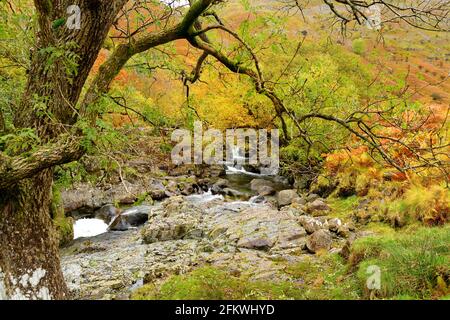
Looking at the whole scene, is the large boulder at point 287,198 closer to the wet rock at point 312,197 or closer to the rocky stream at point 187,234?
the rocky stream at point 187,234

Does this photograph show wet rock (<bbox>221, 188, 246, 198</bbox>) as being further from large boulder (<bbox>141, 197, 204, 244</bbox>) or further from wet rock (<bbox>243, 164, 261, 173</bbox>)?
wet rock (<bbox>243, 164, 261, 173</bbox>)

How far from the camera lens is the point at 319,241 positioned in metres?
9.59

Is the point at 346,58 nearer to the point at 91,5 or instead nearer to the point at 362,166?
the point at 362,166

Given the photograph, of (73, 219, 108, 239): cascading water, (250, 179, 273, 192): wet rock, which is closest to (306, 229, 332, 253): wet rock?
(73, 219, 108, 239): cascading water

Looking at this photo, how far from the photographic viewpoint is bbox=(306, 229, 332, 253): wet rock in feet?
31.0

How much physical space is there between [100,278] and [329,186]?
1038 centimetres

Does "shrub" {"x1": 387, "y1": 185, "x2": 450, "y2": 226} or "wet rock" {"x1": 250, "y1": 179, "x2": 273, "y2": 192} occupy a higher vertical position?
"shrub" {"x1": 387, "y1": 185, "x2": 450, "y2": 226}

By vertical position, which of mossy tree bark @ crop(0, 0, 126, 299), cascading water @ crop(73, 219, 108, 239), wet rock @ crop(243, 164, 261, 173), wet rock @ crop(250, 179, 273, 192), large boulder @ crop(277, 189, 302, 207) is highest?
mossy tree bark @ crop(0, 0, 126, 299)

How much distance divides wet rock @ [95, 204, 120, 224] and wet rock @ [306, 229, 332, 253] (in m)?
8.41

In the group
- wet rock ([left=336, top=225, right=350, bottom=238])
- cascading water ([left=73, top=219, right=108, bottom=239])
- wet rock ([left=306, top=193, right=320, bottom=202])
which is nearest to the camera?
wet rock ([left=336, top=225, right=350, bottom=238])

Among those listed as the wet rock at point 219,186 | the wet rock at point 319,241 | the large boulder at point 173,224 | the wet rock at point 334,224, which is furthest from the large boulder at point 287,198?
the wet rock at point 319,241

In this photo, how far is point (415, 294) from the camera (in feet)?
16.7

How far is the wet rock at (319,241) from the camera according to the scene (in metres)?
9.45
